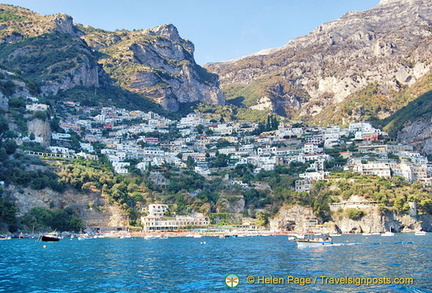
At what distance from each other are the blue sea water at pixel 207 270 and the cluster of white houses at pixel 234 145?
57.8 metres

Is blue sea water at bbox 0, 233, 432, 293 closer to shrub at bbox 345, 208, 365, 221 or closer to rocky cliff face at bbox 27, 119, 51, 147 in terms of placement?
shrub at bbox 345, 208, 365, 221

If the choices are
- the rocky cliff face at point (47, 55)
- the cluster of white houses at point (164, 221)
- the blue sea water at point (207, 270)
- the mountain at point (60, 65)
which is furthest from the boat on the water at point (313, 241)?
the rocky cliff face at point (47, 55)

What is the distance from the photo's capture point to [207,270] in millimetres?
37688

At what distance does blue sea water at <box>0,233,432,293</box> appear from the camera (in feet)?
99.5

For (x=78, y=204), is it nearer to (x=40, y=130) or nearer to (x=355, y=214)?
(x=40, y=130)

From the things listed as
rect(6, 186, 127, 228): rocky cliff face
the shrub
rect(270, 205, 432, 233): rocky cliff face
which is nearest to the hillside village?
rect(270, 205, 432, 233): rocky cliff face

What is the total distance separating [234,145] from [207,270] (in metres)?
110

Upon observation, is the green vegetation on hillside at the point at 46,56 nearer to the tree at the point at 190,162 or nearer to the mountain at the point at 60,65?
the mountain at the point at 60,65

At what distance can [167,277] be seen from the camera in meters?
34.8

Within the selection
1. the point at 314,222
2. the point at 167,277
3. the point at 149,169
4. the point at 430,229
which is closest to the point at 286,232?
the point at 314,222

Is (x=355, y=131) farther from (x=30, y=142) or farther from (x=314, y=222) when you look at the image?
(x=30, y=142)

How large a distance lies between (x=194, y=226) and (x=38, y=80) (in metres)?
86.1

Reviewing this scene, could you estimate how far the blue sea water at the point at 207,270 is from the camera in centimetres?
3033

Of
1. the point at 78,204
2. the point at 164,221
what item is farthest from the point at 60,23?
the point at 164,221
